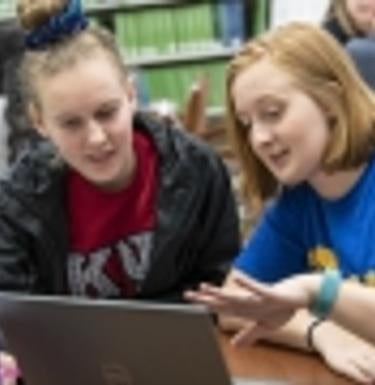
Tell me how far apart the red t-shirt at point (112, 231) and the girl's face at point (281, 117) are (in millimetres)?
307

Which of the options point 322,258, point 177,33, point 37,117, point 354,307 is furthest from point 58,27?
point 177,33

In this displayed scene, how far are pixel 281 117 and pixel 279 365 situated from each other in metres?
0.40

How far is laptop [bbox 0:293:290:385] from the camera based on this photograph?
44.2 inches

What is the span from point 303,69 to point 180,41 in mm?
3630

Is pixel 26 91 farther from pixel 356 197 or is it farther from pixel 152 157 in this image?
pixel 356 197

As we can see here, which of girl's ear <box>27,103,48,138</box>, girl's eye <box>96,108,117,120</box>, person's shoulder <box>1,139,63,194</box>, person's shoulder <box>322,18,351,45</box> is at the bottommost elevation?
person's shoulder <box>1,139,63,194</box>

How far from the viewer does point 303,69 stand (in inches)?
57.5

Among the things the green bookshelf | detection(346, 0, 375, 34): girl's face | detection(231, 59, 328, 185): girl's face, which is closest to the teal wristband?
detection(231, 59, 328, 185): girl's face

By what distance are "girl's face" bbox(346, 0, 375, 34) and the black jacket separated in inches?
70.6

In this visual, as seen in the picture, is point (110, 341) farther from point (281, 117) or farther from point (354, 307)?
point (281, 117)

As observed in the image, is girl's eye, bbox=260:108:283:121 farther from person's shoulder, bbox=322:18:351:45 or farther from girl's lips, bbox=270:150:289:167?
person's shoulder, bbox=322:18:351:45

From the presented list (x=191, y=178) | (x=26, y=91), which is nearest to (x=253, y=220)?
(x=191, y=178)

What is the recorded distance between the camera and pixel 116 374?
4.03 feet

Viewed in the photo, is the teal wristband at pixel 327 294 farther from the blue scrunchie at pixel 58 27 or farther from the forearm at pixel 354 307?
the blue scrunchie at pixel 58 27
